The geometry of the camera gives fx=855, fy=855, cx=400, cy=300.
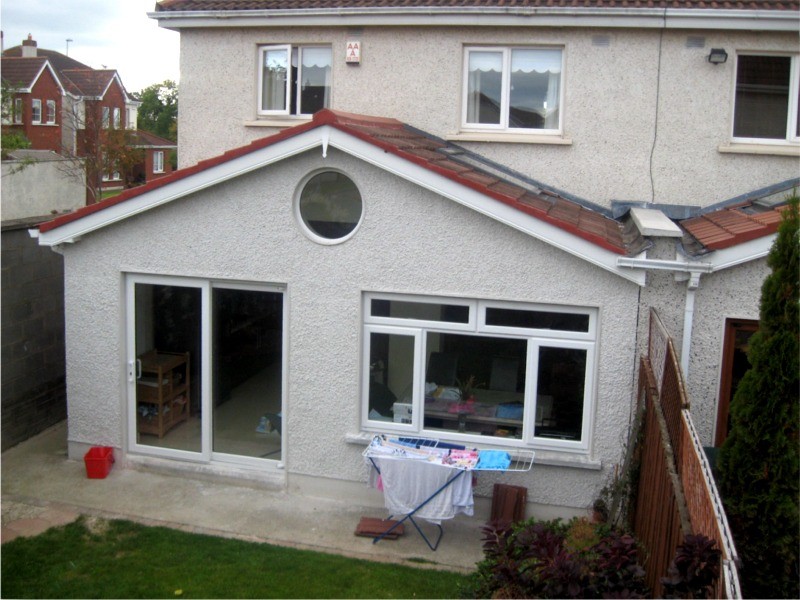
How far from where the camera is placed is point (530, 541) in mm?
6203

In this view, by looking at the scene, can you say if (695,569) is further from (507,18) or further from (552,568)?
(507,18)

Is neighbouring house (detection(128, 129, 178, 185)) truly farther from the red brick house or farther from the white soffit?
the white soffit

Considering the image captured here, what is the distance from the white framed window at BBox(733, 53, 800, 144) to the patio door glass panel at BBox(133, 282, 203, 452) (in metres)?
7.62

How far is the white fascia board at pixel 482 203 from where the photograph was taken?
899 centimetres

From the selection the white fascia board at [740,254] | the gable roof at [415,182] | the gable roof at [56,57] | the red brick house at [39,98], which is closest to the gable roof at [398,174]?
the gable roof at [415,182]

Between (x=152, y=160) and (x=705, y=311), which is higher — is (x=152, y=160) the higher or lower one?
the higher one

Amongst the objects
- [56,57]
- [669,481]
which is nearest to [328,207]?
[669,481]

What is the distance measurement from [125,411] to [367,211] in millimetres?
4097

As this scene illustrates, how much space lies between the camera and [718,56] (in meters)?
11.2

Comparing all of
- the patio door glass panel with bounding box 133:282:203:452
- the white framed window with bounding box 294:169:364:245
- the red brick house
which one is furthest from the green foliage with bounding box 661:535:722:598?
the red brick house

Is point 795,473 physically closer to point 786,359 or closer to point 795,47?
point 786,359

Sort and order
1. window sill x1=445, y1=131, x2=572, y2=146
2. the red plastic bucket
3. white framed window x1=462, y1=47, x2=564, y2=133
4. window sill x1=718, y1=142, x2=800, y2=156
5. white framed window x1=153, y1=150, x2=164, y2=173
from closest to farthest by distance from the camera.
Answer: the red plastic bucket
window sill x1=718, y1=142, x2=800, y2=156
window sill x1=445, y1=131, x2=572, y2=146
white framed window x1=462, y1=47, x2=564, y2=133
white framed window x1=153, y1=150, x2=164, y2=173

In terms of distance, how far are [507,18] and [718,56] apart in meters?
2.81

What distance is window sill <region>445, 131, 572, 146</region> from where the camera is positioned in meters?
11.8
